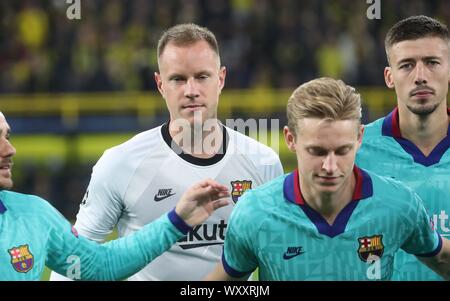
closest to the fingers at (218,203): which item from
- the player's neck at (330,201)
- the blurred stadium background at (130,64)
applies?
the player's neck at (330,201)

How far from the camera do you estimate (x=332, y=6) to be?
1579 cm

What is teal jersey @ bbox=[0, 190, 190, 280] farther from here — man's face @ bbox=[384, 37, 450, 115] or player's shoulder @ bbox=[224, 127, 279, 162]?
man's face @ bbox=[384, 37, 450, 115]

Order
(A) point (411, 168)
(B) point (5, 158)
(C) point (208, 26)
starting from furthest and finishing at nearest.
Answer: (C) point (208, 26)
(A) point (411, 168)
(B) point (5, 158)

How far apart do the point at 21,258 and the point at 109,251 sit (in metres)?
0.45

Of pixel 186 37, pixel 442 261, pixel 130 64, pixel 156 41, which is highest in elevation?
pixel 156 41

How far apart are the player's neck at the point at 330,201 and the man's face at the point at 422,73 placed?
37.0 inches

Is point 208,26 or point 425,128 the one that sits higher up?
point 208,26

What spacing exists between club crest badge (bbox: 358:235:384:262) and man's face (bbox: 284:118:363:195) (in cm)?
31

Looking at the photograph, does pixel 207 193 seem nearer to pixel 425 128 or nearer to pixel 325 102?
pixel 325 102

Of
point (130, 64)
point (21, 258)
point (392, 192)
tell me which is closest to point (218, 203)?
point (392, 192)

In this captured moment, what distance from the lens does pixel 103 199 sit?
18.5 ft
